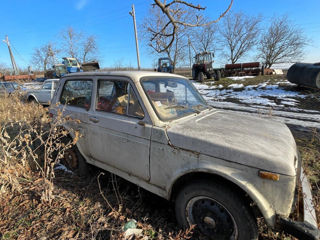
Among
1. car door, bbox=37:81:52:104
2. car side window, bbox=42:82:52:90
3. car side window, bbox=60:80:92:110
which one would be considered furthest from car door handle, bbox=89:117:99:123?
car side window, bbox=42:82:52:90

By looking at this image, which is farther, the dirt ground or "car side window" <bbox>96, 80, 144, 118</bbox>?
"car side window" <bbox>96, 80, 144, 118</bbox>

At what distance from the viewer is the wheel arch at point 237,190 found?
4.96ft

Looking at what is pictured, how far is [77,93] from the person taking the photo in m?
3.12

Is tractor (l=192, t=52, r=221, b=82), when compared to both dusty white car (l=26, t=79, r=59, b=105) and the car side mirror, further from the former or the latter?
the car side mirror

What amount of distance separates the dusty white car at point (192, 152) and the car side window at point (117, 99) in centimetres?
1

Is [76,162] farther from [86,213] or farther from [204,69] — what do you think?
[204,69]

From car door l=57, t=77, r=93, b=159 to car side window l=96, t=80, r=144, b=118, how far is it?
0.80 ft

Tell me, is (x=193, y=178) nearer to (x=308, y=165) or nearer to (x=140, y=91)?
(x=140, y=91)

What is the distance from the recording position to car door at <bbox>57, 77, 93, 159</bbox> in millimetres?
2822

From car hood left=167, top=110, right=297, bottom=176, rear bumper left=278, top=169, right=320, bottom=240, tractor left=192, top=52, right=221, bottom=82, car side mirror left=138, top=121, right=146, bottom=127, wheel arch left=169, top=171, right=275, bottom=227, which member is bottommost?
rear bumper left=278, top=169, right=320, bottom=240

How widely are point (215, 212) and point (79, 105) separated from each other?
2.62 meters

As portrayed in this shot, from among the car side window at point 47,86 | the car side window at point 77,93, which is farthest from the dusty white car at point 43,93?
the car side window at point 77,93

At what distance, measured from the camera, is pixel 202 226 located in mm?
1925

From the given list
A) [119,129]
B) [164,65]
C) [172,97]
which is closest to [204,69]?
[164,65]
